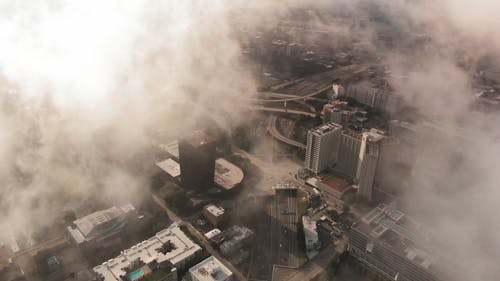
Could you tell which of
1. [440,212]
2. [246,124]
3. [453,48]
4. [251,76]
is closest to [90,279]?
[440,212]

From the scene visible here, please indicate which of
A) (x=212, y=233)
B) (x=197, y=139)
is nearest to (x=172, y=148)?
(x=197, y=139)

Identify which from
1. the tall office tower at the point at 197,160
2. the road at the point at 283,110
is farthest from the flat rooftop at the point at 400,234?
the road at the point at 283,110

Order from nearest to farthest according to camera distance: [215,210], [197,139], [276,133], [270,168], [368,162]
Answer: [215,210] < [368,162] < [197,139] < [270,168] < [276,133]

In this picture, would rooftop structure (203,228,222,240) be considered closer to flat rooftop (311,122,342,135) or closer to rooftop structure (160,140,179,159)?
rooftop structure (160,140,179,159)

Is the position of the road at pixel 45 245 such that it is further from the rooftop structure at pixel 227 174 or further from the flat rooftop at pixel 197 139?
the rooftop structure at pixel 227 174

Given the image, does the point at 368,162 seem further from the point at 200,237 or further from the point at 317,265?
the point at 200,237

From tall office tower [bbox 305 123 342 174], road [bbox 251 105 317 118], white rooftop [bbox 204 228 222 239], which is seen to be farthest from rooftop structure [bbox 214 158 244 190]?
road [bbox 251 105 317 118]
